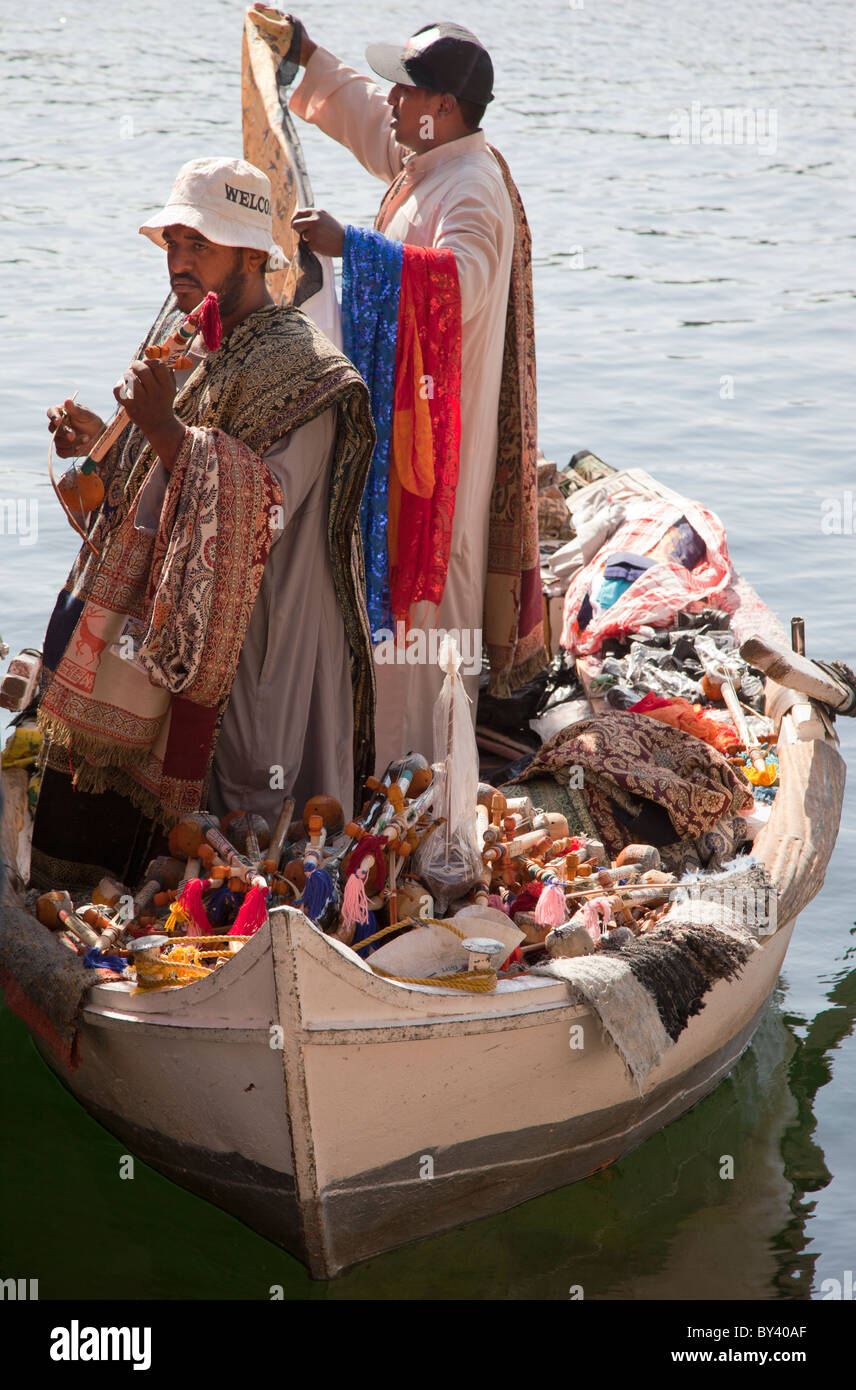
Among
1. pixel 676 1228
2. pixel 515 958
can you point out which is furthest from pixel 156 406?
pixel 676 1228

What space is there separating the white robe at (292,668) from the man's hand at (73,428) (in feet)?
0.88

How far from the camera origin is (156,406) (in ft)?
12.7

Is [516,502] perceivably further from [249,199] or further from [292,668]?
[249,199]

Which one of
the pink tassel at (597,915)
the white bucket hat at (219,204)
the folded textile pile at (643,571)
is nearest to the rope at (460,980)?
the pink tassel at (597,915)

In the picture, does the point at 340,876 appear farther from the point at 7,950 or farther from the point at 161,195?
the point at 161,195

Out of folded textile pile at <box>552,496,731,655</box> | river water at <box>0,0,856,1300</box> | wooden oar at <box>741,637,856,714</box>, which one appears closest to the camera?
river water at <box>0,0,856,1300</box>

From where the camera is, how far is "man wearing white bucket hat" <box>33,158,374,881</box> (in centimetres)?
402

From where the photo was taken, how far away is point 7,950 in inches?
166

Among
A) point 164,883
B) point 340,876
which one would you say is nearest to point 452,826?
point 340,876

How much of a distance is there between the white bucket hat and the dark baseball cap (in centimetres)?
124

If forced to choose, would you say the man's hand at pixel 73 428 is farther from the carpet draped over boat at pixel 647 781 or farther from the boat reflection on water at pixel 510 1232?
the boat reflection on water at pixel 510 1232

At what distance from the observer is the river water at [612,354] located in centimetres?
447

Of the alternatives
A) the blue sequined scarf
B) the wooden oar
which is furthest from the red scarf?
the wooden oar

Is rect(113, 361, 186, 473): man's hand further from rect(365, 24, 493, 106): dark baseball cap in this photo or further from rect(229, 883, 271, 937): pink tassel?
rect(365, 24, 493, 106): dark baseball cap
